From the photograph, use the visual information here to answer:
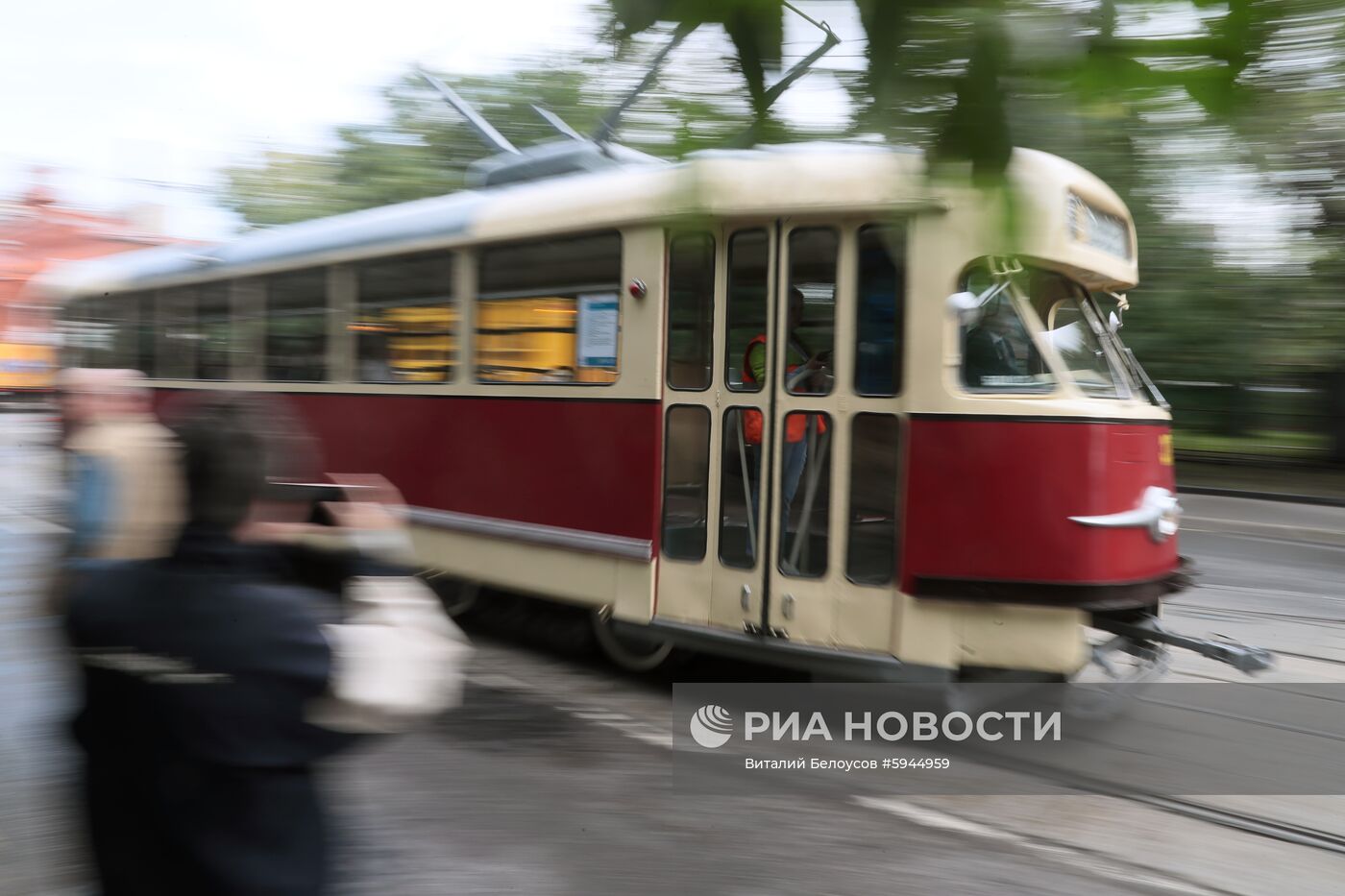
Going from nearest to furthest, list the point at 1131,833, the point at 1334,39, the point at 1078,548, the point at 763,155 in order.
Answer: the point at 1334,39 < the point at 763,155 < the point at 1131,833 < the point at 1078,548

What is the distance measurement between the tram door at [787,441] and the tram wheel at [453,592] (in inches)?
88.6

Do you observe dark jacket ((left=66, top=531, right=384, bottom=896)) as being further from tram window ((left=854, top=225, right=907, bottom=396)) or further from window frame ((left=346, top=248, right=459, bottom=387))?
window frame ((left=346, top=248, right=459, bottom=387))

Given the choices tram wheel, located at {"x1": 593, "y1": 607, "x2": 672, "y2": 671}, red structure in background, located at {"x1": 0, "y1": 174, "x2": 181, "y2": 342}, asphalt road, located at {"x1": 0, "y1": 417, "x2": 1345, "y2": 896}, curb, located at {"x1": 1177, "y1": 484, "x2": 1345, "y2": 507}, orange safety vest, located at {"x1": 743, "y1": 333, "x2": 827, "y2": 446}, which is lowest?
asphalt road, located at {"x1": 0, "y1": 417, "x2": 1345, "y2": 896}

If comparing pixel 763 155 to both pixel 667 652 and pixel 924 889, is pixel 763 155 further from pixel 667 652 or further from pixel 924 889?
pixel 667 652

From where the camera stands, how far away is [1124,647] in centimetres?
570

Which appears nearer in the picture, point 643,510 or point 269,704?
point 269,704

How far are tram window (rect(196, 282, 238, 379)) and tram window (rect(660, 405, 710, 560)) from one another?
16.6 ft

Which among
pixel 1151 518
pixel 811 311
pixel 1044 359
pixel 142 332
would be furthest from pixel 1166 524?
pixel 142 332

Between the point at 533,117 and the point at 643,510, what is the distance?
437 centimetres

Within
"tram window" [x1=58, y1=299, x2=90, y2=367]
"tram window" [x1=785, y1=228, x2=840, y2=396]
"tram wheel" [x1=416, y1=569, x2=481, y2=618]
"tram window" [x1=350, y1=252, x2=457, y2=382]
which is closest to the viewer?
"tram window" [x1=785, y1=228, x2=840, y2=396]

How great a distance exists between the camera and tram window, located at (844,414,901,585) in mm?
5359

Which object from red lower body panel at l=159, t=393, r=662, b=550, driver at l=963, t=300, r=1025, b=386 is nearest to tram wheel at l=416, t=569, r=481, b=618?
red lower body panel at l=159, t=393, r=662, b=550

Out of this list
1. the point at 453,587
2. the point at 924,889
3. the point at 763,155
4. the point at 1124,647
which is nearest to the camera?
the point at 763,155

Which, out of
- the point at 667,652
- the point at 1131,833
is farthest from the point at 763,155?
the point at 667,652
